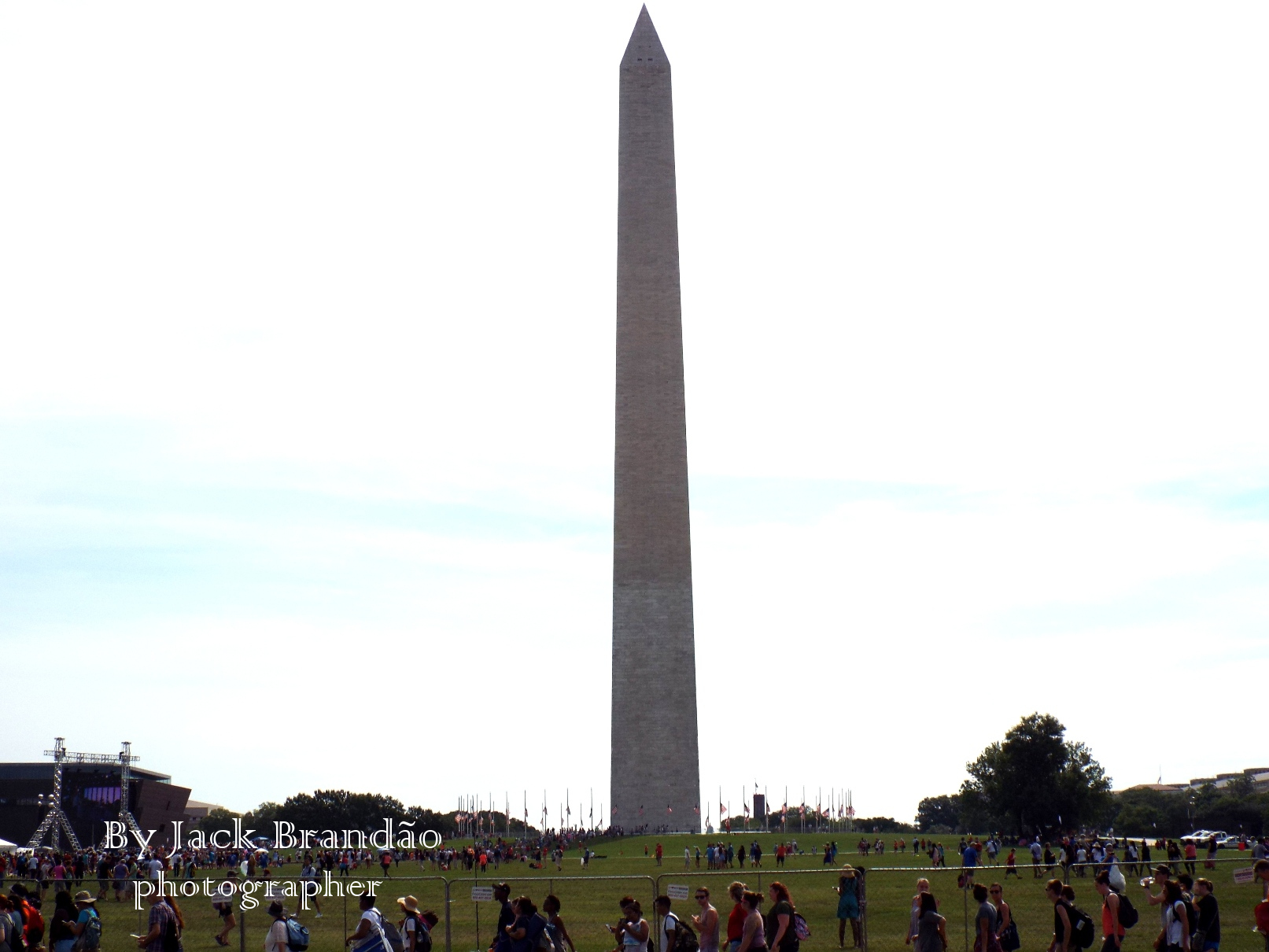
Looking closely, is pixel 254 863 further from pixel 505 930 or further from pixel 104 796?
pixel 104 796

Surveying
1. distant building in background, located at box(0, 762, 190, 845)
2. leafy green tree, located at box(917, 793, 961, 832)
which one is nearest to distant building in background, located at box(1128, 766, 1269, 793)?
leafy green tree, located at box(917, 793, 961, 832)

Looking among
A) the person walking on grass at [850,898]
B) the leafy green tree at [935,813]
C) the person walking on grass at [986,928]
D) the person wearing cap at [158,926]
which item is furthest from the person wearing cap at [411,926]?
the leafy green tree at [935,813]

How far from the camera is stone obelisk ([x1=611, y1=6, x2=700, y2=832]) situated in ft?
194

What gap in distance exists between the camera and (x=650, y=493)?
60156mm

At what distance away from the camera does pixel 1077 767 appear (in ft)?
241

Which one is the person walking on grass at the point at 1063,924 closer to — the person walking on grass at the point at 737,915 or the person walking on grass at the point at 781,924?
the person walking on grass at the point at 781,924

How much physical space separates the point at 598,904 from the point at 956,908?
24.3 ft

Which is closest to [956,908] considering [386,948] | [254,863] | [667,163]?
[386,948]

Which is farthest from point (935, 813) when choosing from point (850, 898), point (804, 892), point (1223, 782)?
point (850, 898)

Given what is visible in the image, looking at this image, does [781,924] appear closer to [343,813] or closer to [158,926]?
[158,926]

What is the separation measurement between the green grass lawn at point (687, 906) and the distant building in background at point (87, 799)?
52930mm

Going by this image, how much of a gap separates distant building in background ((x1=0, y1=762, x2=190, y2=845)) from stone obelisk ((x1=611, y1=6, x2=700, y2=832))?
39.6 meters

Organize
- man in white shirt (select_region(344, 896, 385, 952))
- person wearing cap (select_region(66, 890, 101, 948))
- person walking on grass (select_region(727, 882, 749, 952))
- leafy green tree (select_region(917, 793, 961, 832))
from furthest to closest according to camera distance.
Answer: leafy green tree (select_region(917, 793, 961, 832)) → person wearing cap (select_region(66, 890, 101, 948)) → person walking on grass (select_region(727, 882, 749, 952)) → man in white shirt (select_region(344, 896, 385, 952))

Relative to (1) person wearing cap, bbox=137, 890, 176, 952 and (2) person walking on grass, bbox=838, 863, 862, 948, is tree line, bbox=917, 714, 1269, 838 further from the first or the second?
(1) person wearing cap, bbox=137, 890, 176, 952
